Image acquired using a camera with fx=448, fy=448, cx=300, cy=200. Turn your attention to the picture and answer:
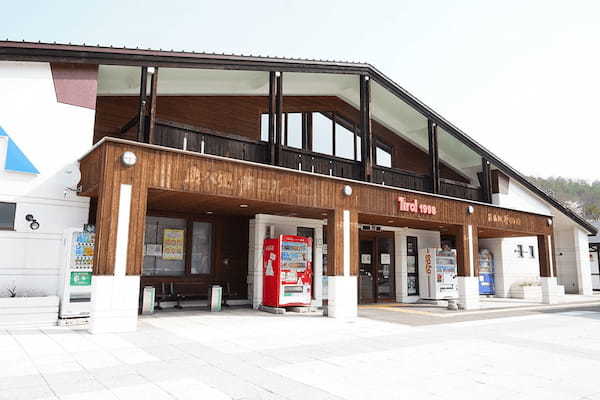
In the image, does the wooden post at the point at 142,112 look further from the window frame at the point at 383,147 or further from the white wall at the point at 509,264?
the white wall at the point at 509,264

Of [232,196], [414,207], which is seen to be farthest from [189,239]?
[414,207]

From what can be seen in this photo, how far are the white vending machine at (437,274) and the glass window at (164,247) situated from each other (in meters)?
9.13

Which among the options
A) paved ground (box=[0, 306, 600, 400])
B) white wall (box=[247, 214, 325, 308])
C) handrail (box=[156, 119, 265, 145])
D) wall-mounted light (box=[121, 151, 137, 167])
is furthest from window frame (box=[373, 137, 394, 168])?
wall-mounted light (box=[121, 151, 137, 167])

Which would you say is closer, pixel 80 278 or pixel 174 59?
pixel 80 278

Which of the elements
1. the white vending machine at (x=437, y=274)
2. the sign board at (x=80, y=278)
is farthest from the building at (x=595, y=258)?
the sign board at (x=80, y=278)

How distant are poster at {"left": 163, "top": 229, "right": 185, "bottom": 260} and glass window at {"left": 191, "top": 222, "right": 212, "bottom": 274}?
0.43 meters

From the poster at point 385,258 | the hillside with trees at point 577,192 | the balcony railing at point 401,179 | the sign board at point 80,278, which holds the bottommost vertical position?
the sign board at point 80,278

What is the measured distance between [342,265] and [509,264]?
13017mm

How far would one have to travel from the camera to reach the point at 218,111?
14156 millimetres

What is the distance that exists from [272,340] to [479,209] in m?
10.8

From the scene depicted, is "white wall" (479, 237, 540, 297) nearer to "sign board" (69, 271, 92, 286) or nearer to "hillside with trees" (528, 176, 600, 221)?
"sign board" (69, 271, 92, 286)

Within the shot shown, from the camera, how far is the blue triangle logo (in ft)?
31.7

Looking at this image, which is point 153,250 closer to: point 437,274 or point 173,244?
point 173,244

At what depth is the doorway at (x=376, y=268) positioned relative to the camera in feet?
53.4
